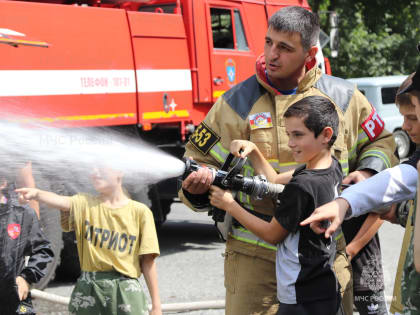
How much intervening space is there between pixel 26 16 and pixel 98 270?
324 centimetres

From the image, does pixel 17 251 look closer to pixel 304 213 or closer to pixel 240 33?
pixel 304 213

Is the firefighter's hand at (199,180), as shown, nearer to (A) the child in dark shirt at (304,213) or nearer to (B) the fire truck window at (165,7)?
(A) the child in dark shirt at (304,213)

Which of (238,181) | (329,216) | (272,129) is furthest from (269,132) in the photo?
(329,216)

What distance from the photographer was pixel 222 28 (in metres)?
8.53

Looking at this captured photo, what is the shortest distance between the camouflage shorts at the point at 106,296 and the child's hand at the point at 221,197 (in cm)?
103

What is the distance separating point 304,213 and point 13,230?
6.00 ft

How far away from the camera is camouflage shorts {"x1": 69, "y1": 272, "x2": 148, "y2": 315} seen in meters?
3.82

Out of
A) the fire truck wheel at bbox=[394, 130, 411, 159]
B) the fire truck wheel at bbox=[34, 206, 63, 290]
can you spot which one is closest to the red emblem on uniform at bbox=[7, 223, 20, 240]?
the fire truck wheel at bbox=[34, 206, 63, 290]

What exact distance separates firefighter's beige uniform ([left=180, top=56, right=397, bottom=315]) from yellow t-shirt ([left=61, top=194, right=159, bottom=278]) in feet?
2.42

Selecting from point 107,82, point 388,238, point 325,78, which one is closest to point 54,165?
point 107,82

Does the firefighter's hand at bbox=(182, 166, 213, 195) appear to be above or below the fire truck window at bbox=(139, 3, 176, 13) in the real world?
below

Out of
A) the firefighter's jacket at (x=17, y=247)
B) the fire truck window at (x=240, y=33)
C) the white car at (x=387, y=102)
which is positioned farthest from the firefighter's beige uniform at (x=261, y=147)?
the white car at (x=387, y=102)

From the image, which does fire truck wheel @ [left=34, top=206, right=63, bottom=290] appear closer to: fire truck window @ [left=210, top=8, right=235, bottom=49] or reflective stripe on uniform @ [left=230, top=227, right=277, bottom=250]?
fire truck window @ [left=210, top=8, right=235, bottom=49]

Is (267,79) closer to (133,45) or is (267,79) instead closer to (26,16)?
(26,16)
